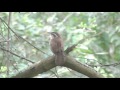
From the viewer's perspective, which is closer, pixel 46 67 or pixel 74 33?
pixel 46 67

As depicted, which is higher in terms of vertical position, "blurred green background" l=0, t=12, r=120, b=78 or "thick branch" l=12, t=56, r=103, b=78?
"blurred green background" l=0, t=12, r=120, b=78

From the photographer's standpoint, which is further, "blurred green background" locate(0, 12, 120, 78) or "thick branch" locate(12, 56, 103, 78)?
"blurred green background" locate(0, 12, 120, 78)

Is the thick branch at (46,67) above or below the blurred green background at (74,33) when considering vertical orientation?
below

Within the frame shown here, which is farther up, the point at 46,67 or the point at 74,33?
the point at 74,33

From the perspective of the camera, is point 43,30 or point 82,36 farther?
point 43,30

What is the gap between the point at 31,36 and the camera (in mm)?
4316

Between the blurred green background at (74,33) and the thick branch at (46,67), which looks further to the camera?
the blurred green background at (74,33)
